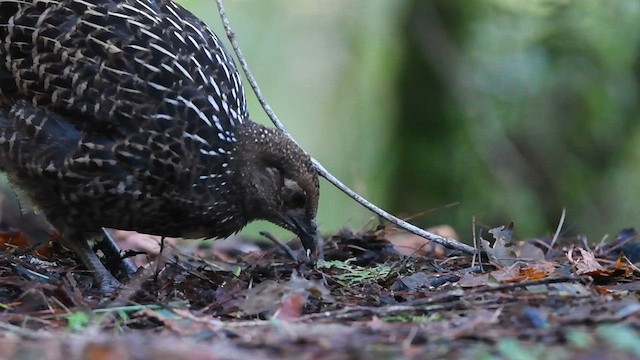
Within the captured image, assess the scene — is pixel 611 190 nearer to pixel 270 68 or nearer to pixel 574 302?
pixel 574 302

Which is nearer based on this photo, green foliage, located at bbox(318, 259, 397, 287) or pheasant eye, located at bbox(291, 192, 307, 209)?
green foliage, located at bbox(318, 259, 397, 287)

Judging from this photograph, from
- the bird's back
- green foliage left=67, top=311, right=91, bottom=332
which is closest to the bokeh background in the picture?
the bird's back

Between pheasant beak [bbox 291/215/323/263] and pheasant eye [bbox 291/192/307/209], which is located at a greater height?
pheasant eye [bbox 291/192/307/209]

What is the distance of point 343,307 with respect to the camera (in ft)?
12.4

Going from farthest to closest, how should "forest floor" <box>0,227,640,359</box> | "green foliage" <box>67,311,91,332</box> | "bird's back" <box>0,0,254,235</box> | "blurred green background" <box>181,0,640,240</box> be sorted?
"blurred green background" <box>181,0,640,240</box> < "bird's back" <box>0,0,254,235</box> < "green foliage" <box>67,311,91,332</box> < "forest floor" <box>0,227,640,359</box>

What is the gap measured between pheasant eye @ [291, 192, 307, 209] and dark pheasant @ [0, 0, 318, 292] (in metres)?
0.01

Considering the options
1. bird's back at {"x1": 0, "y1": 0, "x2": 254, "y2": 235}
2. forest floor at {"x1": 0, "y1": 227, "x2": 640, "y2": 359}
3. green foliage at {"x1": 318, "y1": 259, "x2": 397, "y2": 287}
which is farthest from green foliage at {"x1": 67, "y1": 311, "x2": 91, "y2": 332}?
green foliage at {"x1": 318, "y1": 259, "x2": 397, "y2": 287}

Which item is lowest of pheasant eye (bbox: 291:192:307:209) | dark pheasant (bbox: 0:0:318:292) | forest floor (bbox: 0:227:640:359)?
forest floor (bbox: 0:227:640:359)

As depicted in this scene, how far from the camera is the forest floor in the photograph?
282 centimetres

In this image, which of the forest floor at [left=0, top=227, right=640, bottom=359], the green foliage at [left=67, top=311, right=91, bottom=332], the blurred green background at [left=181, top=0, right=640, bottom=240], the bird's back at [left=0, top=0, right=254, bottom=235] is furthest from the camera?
the blurred green background at [left=181, top=0, right=640, bottom=240]

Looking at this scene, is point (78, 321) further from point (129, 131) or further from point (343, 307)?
point (129, 131)

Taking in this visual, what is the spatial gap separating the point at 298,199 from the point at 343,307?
1.16 meters

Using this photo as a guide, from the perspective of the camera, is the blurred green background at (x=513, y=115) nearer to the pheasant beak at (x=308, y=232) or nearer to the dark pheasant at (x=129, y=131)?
the pheasant beak at (x=308, y=232)

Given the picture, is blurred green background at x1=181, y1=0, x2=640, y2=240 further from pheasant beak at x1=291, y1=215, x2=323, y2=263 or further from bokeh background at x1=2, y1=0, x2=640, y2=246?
pheasant beak at x1=291, y1=215, x2=323, y2=263
